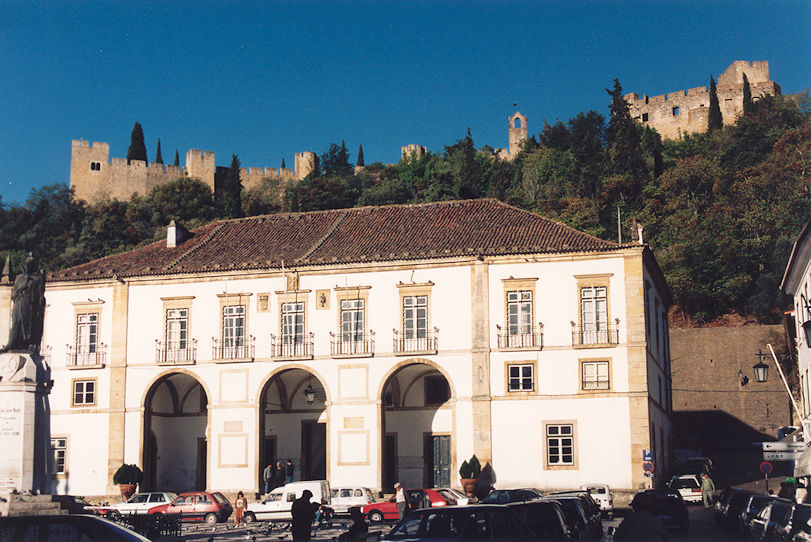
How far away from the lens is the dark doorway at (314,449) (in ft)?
146

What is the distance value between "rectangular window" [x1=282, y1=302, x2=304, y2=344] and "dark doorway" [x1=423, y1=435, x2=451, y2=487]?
706 cm

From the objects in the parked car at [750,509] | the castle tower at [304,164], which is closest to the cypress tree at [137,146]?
the castle tower at [304,164]

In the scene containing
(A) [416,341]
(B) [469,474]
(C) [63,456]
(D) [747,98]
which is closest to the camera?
(B) [469,474]

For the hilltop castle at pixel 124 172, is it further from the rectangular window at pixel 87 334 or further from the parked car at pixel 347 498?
the parked car at pixel 347 498

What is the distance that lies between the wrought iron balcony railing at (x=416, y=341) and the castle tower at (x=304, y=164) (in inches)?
3071

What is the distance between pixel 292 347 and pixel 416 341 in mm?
5458

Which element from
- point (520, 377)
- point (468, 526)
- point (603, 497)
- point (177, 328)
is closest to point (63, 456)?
point (177, 328)

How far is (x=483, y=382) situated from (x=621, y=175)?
4334 cm

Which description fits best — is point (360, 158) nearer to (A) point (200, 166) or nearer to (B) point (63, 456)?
(A) point (200, 166)

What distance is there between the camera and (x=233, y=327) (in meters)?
43.8

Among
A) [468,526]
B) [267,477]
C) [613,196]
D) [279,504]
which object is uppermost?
[613,196]

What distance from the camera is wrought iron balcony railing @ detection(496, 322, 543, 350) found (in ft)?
132

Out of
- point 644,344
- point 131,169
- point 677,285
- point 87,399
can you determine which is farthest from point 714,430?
point 131,169

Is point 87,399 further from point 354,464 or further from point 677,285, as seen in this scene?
point 677,285
